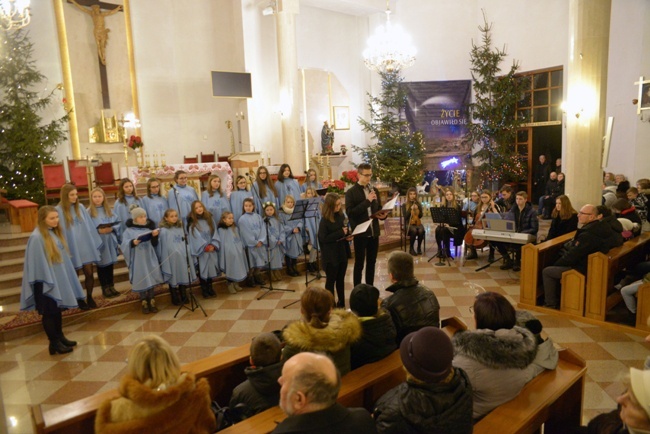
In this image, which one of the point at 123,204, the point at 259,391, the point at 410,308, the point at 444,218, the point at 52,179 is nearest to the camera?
the point at 259,391

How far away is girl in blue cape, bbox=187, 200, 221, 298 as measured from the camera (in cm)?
671

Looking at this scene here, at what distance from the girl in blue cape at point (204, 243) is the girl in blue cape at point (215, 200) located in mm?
523

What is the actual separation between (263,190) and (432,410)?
6.17 meters

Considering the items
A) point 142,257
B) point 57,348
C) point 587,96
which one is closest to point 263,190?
point 142,257

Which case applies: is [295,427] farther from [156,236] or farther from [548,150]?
[548,150]

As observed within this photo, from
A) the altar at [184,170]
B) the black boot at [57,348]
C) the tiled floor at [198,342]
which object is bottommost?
the tiled floor at [198,342]

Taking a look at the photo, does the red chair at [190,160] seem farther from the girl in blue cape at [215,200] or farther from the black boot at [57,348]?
the black boot at [57,348]

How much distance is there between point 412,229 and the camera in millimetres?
8977

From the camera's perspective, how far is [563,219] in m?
7.01

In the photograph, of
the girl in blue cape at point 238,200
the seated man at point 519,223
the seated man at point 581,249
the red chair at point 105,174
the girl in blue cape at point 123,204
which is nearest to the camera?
the seated man at point 581,249

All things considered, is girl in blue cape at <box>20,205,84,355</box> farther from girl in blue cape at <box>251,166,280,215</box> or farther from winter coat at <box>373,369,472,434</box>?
winter coat at <box>373,369,472,434</box>

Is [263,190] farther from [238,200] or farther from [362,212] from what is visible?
[362,212]

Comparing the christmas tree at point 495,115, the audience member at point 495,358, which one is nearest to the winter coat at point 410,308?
the audience member at point 495,358

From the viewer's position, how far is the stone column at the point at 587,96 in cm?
736
